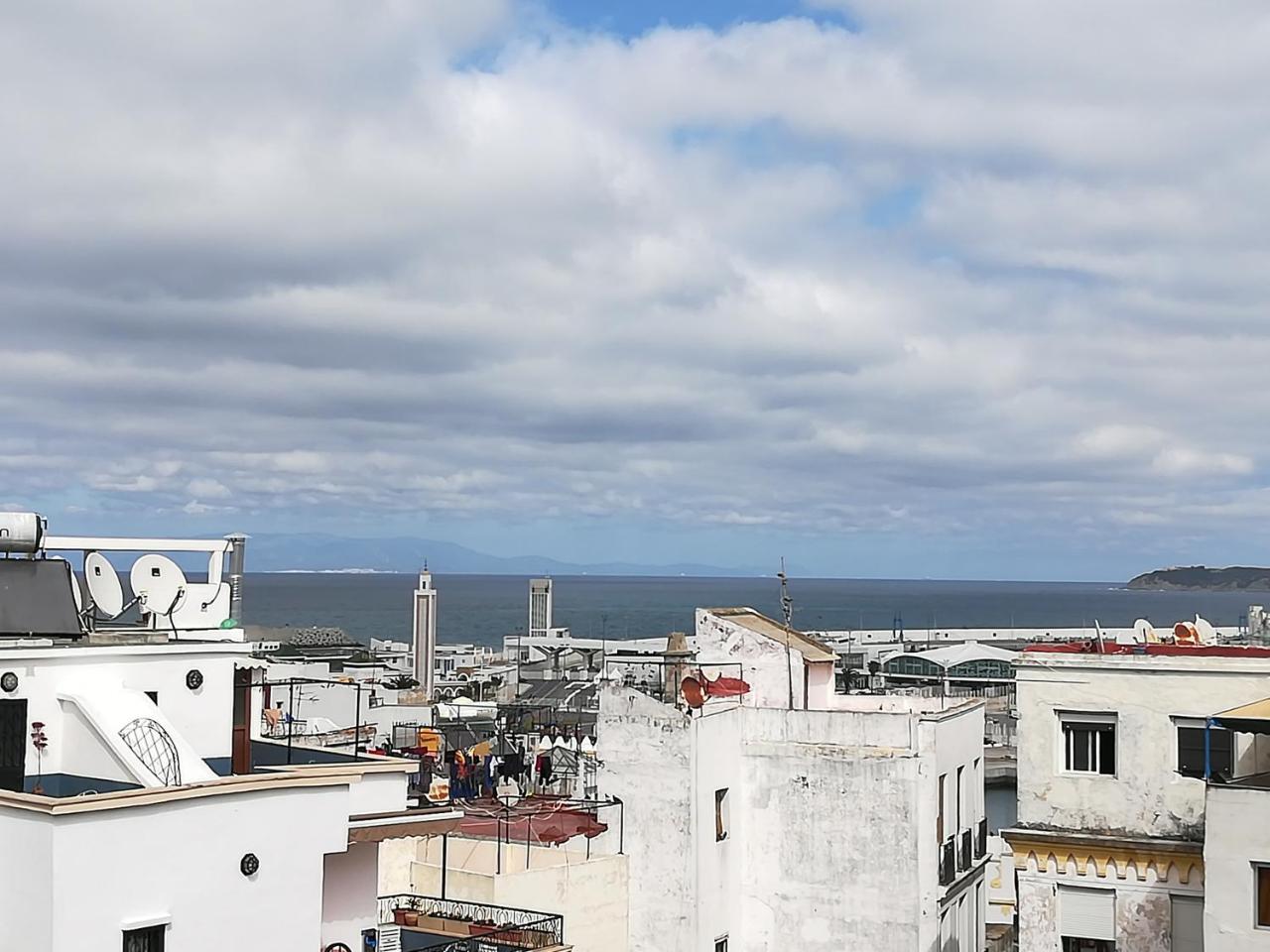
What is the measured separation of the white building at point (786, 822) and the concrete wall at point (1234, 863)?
35.5 feet

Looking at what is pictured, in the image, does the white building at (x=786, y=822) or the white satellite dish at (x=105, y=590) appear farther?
the white building at (x=786, y=822)

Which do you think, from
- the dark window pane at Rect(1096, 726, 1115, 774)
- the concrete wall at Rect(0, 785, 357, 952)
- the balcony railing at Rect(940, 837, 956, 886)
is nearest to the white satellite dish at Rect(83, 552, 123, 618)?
the concrete wall at Rect(0, 785, 357, 952)

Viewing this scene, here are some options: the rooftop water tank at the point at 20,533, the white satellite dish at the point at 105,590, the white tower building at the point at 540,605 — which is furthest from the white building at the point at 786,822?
the white tower building at the point at 540,605

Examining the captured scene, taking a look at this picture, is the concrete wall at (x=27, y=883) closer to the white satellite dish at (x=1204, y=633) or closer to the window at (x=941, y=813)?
the window at (x=941, y=813)

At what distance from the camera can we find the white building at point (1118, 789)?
23938 millimetres

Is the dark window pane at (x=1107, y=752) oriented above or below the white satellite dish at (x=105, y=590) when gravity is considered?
below

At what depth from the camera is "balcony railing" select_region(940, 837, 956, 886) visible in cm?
3172

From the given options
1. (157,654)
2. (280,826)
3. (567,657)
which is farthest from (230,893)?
(567,657)

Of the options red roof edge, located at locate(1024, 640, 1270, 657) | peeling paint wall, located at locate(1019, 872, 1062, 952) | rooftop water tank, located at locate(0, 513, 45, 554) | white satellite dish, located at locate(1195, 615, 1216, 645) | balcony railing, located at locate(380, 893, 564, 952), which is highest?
rooftop water tank, located at locate(0, 513, 45, 554)

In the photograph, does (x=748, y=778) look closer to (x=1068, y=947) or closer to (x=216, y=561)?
(x=1068, y=947)

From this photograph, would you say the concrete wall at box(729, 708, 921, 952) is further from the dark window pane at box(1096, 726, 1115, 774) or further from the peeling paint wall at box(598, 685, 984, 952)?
the dark window pane at box(1096, 726, 1115, 774)

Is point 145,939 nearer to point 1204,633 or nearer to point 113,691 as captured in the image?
point 113,691

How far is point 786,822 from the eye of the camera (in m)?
32.5

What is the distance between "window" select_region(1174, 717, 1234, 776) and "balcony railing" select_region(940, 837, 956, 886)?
8.53m
